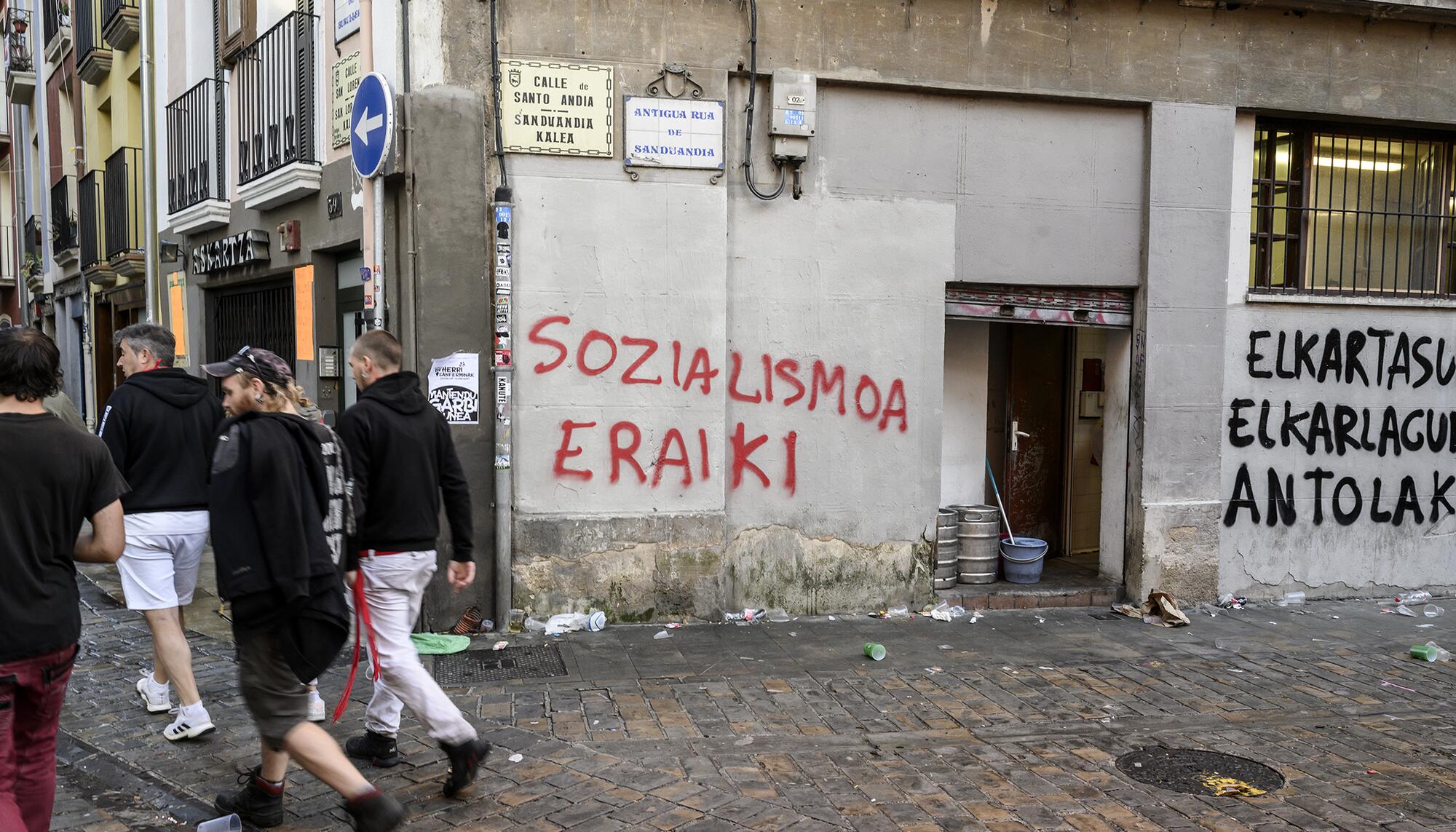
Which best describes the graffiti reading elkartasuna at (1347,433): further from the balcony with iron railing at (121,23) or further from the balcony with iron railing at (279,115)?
the balcony with iron railing at (121,23)

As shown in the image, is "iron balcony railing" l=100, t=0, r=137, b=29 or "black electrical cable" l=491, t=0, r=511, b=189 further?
"iron balcony railing" l=100, t=0, r=137, b=29

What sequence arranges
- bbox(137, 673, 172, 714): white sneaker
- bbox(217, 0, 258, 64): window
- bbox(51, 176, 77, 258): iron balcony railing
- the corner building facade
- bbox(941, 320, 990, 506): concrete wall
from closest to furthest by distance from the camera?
bbox(137, 673, 172, 714): white sneaker, the corner building facade, bbox(941, 320, 990, 506): concrete wall, bbox(217, 0, 258, 64): window, bbox(51, 176, 77, 258): iron balcony railing

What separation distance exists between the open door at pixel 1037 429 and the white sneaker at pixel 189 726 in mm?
6128

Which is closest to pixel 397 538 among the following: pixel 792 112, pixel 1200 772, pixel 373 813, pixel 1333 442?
pixel 373 813

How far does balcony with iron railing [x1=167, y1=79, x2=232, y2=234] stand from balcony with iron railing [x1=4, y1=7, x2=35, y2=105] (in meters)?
9.91

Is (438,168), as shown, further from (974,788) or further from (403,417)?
(974,788)

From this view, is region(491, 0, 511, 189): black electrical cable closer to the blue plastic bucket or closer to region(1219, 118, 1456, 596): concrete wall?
the blue plastic bucket

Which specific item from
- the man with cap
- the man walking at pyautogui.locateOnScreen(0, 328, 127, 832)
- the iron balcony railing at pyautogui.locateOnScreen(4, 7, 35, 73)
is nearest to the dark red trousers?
A: the man walking at pyautogui.locateOnScreen(0, 328, 127, 832)

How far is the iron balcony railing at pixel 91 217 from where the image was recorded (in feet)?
47.2

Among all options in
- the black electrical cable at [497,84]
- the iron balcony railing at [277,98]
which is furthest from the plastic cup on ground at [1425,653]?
the iron balcony railing at [277,98]

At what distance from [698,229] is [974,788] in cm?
394

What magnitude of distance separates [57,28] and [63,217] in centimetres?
289

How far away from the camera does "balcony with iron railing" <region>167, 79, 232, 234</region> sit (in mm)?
9891

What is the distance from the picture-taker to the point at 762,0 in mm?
7012
